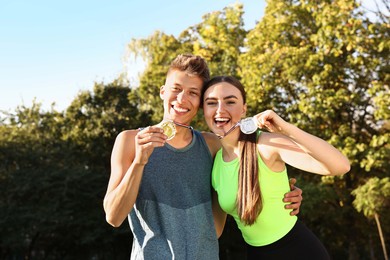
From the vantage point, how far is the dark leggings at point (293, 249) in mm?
2996

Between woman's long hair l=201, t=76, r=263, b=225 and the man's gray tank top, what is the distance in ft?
0.68

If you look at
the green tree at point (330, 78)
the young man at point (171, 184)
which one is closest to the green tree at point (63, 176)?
the green tree at point (330, 78)

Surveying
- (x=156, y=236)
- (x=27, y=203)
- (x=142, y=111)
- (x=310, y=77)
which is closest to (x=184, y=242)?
(x=156, y=236)

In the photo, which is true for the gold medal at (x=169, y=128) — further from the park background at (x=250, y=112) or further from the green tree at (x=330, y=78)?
the green tree at (x=330, y=78)

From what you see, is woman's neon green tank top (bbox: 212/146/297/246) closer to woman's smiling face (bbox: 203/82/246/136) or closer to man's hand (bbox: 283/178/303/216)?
man's hand (bbox: 283/178/303/216)

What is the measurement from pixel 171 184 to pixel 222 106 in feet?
1.92

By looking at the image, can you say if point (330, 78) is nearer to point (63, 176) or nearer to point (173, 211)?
point (63, 176)

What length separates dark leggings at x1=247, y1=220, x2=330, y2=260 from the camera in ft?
9.83

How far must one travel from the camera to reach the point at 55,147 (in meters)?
23.8

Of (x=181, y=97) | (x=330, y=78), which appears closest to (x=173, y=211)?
(x=181, y=97)

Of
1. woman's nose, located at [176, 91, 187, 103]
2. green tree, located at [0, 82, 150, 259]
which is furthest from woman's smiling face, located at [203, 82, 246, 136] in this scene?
green tree, located at [0, 82, 150, 259]

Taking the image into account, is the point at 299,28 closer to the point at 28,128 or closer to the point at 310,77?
the point at 310,77

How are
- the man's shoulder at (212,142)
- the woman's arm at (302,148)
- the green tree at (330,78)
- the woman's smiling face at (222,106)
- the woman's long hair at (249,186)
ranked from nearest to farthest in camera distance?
the woman's arm at (302,148), the woman's long hair at (249,186), the woman's smiling face at (222,106), the man's shoulder at (212,142), the green tree at (330,78)

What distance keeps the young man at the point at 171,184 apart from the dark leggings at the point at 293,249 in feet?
0.51
